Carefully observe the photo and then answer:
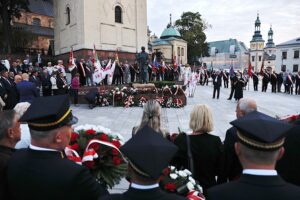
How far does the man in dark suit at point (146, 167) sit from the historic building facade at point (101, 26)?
2213 cm

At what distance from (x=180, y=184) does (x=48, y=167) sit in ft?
4.20

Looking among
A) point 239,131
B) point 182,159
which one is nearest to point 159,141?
point 239,131

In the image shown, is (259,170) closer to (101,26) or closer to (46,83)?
(46,83)

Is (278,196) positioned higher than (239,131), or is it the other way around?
(239,131)

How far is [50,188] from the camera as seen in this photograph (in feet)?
6.70

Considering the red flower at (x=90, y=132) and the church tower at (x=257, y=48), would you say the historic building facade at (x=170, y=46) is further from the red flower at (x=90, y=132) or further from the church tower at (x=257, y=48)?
the church tower at (x=257, y=48)

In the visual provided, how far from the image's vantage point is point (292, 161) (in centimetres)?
287

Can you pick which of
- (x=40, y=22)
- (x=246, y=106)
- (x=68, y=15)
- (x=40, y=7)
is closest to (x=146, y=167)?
Answer: (x=246, y=106)

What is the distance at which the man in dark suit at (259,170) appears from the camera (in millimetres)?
1653

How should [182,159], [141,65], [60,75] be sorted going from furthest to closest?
1. [141,65]
2. [60,75]
3. [182,159]

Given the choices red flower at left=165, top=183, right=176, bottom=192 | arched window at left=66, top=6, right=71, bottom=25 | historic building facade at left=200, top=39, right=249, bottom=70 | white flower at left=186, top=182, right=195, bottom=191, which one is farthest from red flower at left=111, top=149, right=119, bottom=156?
historic building facade at left=200, top=39, right=249, bottom=70

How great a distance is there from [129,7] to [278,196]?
27380 millimetres

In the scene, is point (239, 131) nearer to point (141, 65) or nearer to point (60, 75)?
point (60, 75)

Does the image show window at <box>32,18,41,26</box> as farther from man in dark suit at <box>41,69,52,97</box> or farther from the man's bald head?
the man's bald head
